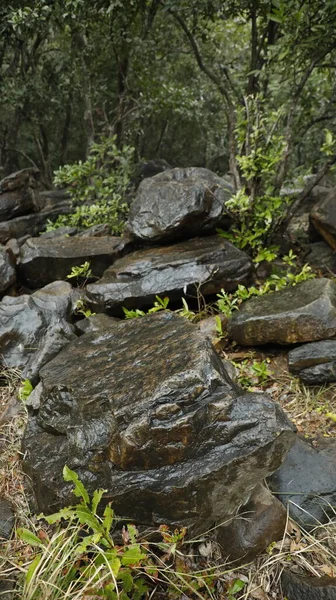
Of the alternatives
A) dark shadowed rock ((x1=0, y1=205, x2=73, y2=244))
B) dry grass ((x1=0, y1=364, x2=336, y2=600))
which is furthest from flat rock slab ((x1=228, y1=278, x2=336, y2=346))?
dark shadowed rock ((x1=0, y1=205, x2=73, y2=244))

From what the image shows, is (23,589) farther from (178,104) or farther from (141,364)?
(178,104)

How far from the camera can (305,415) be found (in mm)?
3238

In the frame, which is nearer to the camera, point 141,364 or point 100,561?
point 100,561

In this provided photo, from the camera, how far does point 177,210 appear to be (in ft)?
15.1

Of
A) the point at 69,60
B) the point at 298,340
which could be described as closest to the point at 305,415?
the point at 298,340

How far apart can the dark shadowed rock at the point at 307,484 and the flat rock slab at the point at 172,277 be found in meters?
1.89

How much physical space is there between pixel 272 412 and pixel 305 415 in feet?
3.32

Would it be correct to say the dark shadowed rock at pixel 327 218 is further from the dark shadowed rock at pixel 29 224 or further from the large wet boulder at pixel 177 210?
the dark shadowed rock at pixel 29 224

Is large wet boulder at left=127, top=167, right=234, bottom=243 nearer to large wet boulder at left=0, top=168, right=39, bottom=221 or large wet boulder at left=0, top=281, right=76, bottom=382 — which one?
large wet boulder at left=0, top=281, right=76, bottom=382

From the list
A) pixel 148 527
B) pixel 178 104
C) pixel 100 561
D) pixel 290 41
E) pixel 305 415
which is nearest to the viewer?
pixel 100 561

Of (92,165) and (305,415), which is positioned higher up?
(92,165)

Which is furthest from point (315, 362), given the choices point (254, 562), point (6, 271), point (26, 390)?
point (6, 271)

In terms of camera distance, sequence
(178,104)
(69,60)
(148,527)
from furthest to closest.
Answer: (178,104)
(69,60)
(148,527)

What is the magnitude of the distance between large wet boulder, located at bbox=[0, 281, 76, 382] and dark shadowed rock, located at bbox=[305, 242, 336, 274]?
288cm
